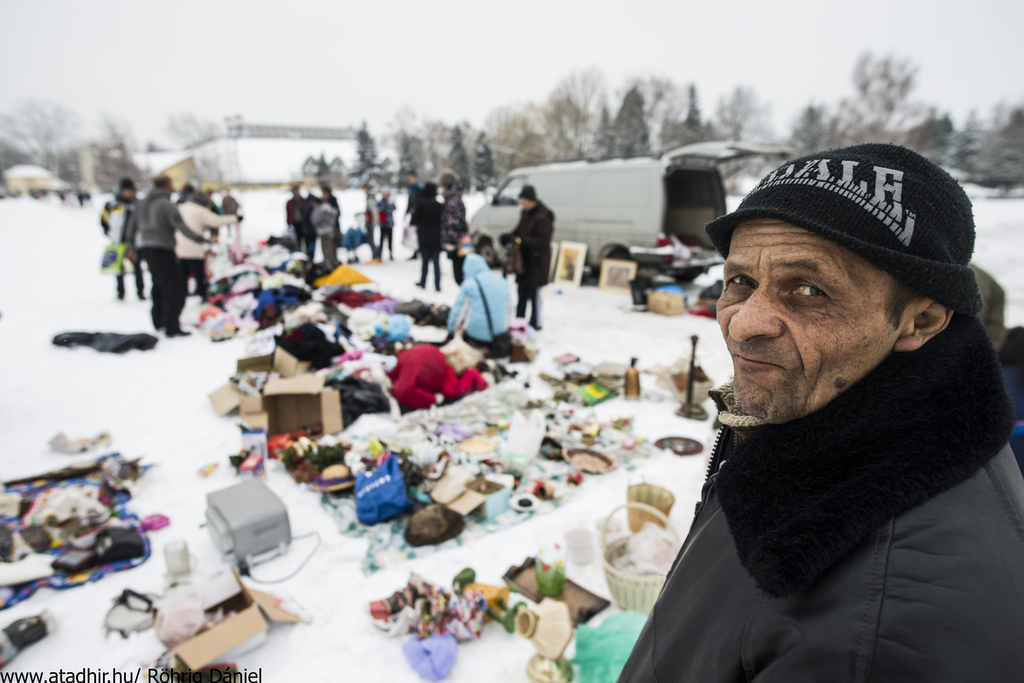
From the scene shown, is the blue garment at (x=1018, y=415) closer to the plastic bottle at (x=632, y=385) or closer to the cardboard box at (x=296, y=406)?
the plastic bottle at (x=632, y=385)

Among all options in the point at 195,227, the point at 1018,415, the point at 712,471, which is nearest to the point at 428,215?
the point at 195,227

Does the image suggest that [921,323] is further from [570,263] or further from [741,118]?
[741,118]

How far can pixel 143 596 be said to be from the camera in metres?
2.60

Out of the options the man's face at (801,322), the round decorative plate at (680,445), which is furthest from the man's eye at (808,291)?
the round decorative plate at (680,445)

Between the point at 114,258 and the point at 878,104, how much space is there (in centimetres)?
3931

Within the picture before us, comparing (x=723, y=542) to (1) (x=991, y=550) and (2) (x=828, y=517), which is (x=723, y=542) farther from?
(1) (x=991, y=550)

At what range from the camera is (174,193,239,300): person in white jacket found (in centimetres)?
709

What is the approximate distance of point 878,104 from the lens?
3098 cm

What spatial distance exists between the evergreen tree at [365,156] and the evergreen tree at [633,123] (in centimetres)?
2228

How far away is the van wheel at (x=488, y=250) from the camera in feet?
38.0

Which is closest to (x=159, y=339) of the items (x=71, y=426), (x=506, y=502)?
(x=71, y=426)

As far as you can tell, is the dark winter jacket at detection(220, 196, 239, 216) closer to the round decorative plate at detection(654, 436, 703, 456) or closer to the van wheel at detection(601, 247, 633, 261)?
the van wheel at detection(601, 247, 633, 261)

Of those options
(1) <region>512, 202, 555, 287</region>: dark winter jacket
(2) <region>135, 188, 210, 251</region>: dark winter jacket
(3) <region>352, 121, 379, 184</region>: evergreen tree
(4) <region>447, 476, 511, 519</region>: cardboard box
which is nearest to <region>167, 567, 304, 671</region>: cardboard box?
(4) <region>447, 476, 511, 519</region>: cardboard box

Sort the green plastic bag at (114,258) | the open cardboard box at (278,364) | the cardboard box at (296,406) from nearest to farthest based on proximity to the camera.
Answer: the cardboard box at (296,406) < the open cardboard box at (278,364) < the green plastic bag at (114,258)
